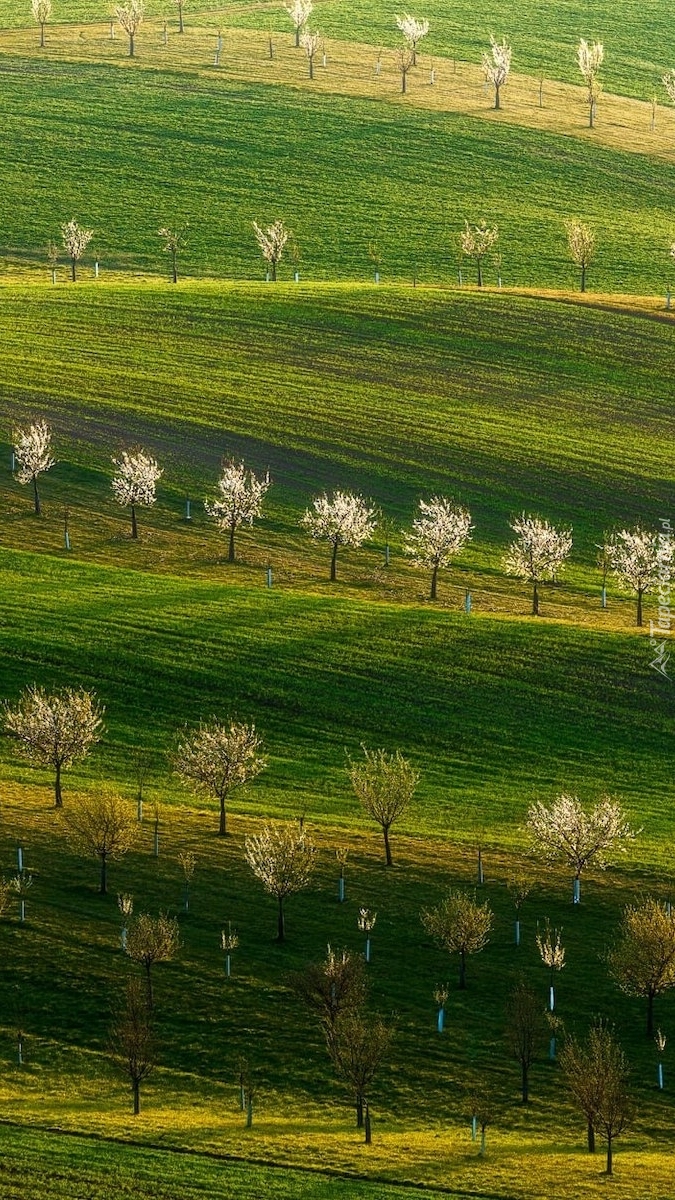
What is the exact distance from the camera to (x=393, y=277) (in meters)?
171

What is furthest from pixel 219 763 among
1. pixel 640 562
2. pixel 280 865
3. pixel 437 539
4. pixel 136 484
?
pixel 640 562

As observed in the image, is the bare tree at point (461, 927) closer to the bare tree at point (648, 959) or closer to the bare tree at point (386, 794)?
the bare tree at point (648, 959)

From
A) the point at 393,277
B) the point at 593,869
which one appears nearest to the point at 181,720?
the point at 593,869

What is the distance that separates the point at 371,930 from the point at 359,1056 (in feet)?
44.0

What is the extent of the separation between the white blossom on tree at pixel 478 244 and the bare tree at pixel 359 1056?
11397 centimetres

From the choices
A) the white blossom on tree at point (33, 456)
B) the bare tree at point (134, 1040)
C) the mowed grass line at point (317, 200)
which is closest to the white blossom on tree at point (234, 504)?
the white blossom on tree at point (33, 456)

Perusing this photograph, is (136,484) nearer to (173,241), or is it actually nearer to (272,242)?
(272,242)

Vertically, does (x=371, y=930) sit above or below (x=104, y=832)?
below

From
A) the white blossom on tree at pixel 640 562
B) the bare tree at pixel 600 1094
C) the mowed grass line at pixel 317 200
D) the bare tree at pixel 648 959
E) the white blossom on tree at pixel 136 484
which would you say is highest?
the mowed grass line at pixel 317 200

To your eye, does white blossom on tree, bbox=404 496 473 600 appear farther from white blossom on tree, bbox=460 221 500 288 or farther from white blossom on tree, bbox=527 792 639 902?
white blossom on tree, bbox=460 221 500 288

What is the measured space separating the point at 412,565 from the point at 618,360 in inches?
1679

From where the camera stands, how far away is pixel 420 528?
11494 cm

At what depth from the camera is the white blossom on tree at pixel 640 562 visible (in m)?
112

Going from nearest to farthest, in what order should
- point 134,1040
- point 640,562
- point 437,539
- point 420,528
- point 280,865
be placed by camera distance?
point 134,1040, point 280,865, point 437,539, point 640,562, point 420,528
